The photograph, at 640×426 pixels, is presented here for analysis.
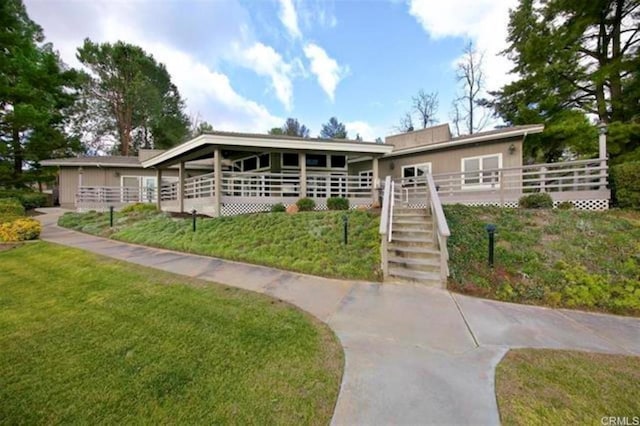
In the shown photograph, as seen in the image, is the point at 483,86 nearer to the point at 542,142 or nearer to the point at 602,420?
the point at 542,142

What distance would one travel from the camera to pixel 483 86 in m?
25.0

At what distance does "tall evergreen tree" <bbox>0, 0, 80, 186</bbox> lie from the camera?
1656 centimetres

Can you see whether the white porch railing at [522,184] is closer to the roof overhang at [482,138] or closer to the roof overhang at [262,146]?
the roof overhang at [482,138]

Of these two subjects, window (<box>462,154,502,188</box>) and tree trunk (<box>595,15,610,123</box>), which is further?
tree trunk (<box>595,15,610,123</box>)

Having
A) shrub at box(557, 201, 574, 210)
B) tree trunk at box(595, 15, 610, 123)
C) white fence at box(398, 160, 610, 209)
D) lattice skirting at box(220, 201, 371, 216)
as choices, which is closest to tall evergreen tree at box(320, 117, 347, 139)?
tree trunk at box(595, 15, 610, 123)

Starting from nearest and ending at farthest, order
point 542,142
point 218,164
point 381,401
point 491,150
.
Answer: point 381,401 → point 218,164 → point 491,150 → point 542,142

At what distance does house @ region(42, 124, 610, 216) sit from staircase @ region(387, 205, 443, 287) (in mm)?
4579

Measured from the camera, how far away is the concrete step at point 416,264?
5445 mm

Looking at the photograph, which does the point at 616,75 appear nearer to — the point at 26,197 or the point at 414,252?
the point at 414,252

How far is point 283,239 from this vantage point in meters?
7.67

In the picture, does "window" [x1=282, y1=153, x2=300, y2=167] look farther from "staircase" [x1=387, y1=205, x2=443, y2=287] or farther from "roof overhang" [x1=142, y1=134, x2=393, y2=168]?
"staircase" [x1=387, y1=205, x2=443, y2=287]

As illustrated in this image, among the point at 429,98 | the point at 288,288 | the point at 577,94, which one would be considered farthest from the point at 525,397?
the point at 429,98

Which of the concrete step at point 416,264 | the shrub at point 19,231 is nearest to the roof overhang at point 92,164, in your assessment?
the shrub at point 19,231

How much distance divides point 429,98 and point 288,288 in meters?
31.4
